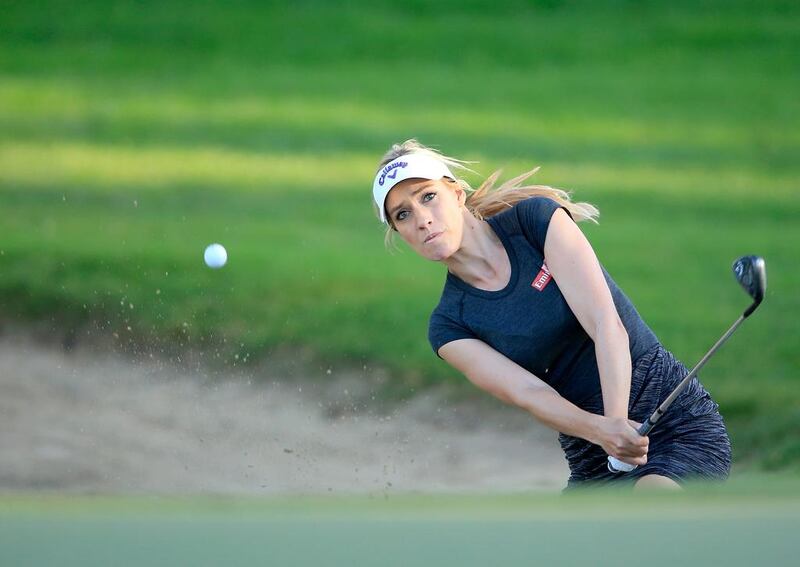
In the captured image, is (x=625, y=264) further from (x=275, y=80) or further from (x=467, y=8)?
(x=467, y=8)

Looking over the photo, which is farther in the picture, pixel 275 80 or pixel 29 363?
pixel 275 80

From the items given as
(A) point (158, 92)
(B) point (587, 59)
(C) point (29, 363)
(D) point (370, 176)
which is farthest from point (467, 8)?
(C) point (29, 363)

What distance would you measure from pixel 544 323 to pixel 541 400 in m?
0.20

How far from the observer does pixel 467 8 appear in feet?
47.8

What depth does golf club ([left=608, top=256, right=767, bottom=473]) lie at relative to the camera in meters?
3.67

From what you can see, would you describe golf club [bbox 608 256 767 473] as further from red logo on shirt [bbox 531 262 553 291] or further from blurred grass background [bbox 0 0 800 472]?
blurred grass background [bbox 0 0 800 472]

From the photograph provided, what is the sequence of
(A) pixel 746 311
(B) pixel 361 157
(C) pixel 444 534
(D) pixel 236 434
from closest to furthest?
1. (C) pixel 444 534
2. (A) pixel 746 311
3. (D) pixel 236 434
4. (B) pixel 361 157

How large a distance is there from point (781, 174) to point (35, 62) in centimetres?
640

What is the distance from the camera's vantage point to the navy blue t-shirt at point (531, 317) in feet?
12.2

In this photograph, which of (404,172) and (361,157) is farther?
(361,157)

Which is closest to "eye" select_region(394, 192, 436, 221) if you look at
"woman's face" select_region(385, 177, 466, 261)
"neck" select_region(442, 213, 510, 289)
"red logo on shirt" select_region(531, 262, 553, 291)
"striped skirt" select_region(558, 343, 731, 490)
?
"woman's face" select_region(385, 177, 466, 261)

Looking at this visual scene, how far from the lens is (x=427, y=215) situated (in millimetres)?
3736

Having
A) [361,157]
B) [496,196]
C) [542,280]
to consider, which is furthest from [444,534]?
[361,157]

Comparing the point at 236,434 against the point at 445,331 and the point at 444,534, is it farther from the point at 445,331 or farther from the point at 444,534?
the point at 444,534
